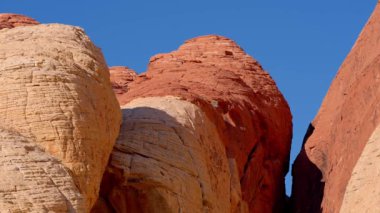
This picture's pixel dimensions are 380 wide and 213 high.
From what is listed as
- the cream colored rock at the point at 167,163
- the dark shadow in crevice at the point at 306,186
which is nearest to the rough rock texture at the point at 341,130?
the dark shadow in crevice at the point at 306,186

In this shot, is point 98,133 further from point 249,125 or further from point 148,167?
point 249,125

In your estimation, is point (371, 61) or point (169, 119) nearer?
point (169, 119)

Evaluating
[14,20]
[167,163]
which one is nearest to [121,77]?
[14,20]

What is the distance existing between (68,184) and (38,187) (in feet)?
2.17

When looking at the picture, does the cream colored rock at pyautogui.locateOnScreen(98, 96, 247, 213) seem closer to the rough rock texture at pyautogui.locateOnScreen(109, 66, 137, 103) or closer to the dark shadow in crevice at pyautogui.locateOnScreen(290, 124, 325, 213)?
the dark shadow in crevice at pyautogui.locateOnScreen(290, 124, 325, 213)

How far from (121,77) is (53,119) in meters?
18.9

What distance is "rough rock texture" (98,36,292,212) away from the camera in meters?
21.9

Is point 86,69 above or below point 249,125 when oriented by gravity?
below

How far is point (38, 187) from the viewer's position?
17797 mm

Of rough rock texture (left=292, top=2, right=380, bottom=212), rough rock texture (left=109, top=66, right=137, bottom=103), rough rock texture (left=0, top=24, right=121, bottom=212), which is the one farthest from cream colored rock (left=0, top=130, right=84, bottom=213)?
rough rock texture (left=109, top=66, right=137, bottom=103)

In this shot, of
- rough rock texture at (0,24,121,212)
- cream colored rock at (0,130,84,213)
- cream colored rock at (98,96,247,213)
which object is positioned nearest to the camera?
cream colored rock at (0,130,84,213)

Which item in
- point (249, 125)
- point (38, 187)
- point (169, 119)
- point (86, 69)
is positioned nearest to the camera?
point (38, 187)

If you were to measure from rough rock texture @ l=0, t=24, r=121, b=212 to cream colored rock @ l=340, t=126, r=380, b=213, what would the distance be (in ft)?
13.4

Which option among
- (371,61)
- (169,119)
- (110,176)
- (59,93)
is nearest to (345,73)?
(371,61)
